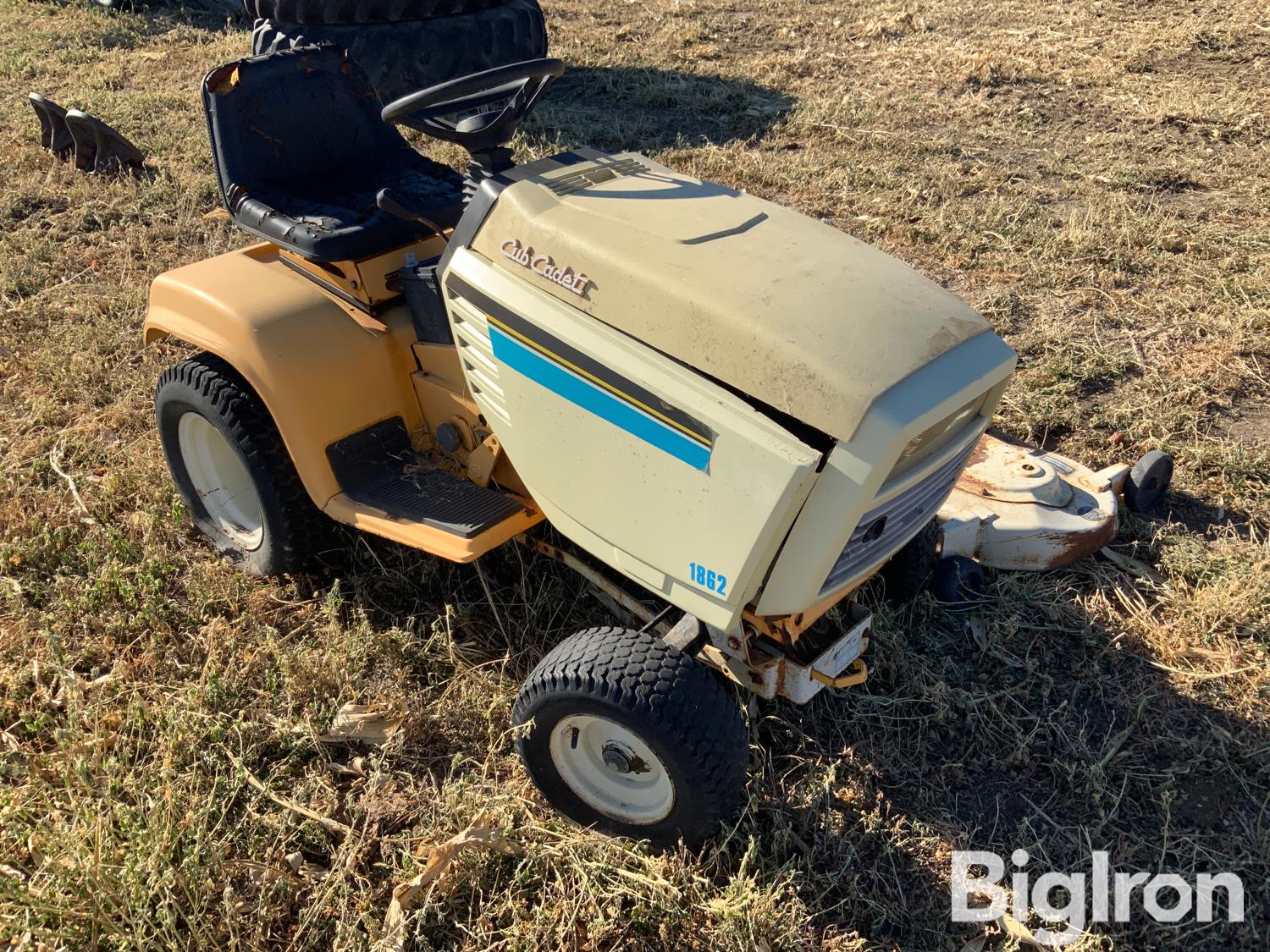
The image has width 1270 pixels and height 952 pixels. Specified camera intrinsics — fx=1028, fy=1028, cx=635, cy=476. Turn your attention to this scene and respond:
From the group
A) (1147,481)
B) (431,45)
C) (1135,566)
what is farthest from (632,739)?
(431,45)

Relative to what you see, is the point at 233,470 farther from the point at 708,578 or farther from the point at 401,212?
the point at 708,578

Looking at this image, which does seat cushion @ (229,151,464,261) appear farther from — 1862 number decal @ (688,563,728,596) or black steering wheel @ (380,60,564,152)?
1862 number decal @ (688,563,728,596)

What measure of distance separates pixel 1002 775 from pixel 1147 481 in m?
1.26

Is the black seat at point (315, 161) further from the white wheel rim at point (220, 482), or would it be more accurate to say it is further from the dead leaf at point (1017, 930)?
the dead leaf at point (1017, 930)

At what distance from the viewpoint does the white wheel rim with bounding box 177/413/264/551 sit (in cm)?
323

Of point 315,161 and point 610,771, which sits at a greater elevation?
point 315,161

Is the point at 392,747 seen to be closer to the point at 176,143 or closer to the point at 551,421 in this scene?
the point at 551,421

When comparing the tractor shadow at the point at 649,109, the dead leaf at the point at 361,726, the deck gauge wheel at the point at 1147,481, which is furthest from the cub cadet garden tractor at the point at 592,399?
the tractor shadow at the point at 649,109

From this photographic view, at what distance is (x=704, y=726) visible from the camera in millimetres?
2170

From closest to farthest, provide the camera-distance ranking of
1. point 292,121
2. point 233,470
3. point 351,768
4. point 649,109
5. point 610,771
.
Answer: point 610,771 < point 351,768 < point 292,121 < point 233,470 < point 649,109

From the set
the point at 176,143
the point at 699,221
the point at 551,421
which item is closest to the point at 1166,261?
the point at 699,221

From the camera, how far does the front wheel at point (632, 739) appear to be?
2.17 meters

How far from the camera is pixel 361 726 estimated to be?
2.70 meters

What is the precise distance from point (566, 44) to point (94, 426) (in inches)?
220
